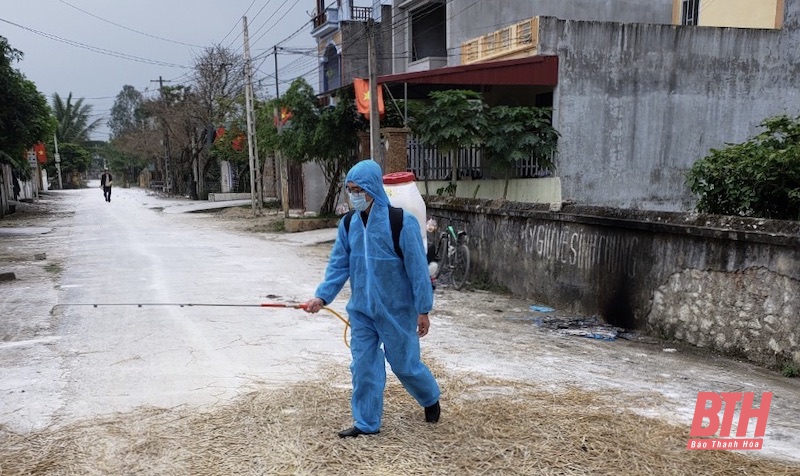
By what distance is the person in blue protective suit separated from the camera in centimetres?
354

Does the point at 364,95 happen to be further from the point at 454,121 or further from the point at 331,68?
the point at 331,68

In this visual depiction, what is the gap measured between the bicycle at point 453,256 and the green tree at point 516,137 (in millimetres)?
2846

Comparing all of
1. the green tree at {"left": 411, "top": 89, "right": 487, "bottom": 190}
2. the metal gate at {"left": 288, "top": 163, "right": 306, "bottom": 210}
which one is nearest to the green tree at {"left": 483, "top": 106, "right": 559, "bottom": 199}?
the green tree at {"left": 411, "top": 89, "right": 487, "bottom": 190}

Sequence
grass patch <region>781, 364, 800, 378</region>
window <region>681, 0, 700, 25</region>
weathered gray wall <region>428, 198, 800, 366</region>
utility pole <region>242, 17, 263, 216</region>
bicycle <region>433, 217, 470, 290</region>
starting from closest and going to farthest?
1. grass patch <region>781, 364, 800, 378</region>
2. weathered gray wall <region>428, 198, 800, 366</region>
3. bicycle <region>433, 217, 470, 290</region>
4. window <region>681, 0, 700, 25</region>
5. utility pole <region>242, 17, 263, 216</region>

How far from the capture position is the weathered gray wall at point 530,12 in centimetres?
1898

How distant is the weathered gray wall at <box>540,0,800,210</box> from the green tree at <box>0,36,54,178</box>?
1637cm

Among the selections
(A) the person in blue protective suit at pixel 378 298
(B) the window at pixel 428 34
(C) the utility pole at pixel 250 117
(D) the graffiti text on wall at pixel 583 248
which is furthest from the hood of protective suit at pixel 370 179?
(B) the window at pixel 428 34

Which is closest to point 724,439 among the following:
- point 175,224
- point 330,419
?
point 330,419

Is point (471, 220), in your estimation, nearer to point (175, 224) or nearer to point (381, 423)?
point (381, 423)

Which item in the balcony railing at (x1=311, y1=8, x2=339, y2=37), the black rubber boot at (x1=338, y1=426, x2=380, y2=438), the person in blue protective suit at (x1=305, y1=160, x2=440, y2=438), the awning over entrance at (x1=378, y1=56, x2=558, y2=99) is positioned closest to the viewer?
the person in blue protective suit at (x1=305, y1=160, x2=440, y2=438)

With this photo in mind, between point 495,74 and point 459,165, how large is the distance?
105 inches

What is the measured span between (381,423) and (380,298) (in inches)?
33.4

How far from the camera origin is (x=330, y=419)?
3.94 m
